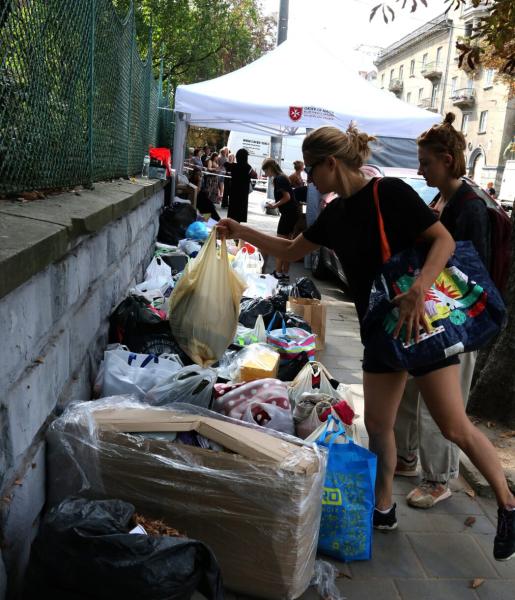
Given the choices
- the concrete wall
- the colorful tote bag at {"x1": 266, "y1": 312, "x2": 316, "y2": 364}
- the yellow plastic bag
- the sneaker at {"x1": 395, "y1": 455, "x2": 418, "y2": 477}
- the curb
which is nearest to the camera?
the concrete wall

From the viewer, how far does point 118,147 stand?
5223mm

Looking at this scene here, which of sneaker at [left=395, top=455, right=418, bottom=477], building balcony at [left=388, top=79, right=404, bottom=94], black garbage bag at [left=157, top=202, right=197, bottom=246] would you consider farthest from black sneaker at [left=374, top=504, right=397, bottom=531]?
building balcony at [left=388, top=79, right=404, bottom=94]

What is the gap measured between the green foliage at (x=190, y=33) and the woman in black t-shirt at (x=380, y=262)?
10856 mm

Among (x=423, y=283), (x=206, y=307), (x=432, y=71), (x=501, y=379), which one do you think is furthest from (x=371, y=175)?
(x=432, y=71)

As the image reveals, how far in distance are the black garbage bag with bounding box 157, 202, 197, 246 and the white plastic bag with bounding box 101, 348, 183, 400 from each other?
495 centimetres

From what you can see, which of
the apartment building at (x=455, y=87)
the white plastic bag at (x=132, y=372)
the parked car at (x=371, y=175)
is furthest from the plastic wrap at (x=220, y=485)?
the apartment building at (x=455, y=87)

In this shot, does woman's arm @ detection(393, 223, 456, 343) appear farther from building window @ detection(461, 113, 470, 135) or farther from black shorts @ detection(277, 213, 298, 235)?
building window @ detection(461, 113, 470, 135)

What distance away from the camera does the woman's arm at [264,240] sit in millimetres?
3180

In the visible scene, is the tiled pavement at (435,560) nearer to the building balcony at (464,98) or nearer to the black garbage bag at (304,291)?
the black garbage bag at (304,291)

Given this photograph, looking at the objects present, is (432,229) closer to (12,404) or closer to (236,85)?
(12,404)

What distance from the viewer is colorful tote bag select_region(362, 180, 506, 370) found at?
253cm

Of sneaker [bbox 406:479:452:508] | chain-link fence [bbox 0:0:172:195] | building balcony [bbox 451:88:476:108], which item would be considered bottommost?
sneaker [bbox 406:479:452:508]

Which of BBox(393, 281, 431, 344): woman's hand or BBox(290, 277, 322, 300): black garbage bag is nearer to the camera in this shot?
BBox(393, 281, 431, 344): woman's hand

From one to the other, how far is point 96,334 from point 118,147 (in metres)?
2.29
